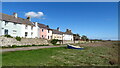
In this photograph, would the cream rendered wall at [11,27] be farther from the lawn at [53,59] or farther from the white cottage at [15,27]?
the lawn at [53,59]

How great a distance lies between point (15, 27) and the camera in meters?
39.8

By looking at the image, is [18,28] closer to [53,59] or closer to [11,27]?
[11,27]

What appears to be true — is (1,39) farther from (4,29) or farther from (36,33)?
(36,33)

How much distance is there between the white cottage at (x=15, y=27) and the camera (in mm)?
35531

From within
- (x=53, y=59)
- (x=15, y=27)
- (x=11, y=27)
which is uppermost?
(x=15, y=27)

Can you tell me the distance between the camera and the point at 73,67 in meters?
9.08

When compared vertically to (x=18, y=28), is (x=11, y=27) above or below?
above

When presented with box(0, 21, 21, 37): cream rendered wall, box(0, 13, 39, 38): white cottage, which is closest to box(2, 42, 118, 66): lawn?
box(0, 21, 21, 37): cream rendered wall

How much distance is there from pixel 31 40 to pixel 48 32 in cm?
2457

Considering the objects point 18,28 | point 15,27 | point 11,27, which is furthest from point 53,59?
point 18,28

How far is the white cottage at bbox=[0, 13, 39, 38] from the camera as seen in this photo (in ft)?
117

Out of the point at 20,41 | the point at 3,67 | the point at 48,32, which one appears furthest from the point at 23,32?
the point at 3,67

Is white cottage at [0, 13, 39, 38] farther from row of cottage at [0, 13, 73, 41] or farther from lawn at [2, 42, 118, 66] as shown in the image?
lawn at [2, 42, 118, 66]

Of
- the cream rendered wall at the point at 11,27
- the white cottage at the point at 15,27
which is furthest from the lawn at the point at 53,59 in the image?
the white cottage at the point at 15,27
